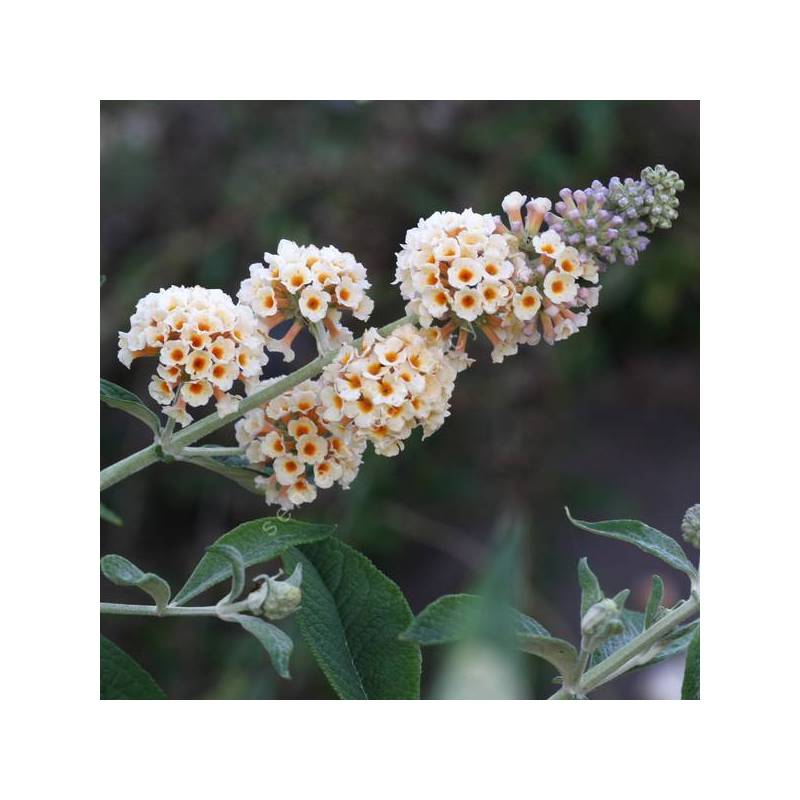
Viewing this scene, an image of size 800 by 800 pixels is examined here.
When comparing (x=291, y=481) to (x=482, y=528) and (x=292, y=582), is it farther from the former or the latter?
(x=482, y=528)

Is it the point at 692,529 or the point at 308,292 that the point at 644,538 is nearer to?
the point at 692,529

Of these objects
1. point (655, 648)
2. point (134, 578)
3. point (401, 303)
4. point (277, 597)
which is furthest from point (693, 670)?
point (401, 303)

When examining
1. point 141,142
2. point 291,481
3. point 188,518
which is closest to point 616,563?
point 188,518

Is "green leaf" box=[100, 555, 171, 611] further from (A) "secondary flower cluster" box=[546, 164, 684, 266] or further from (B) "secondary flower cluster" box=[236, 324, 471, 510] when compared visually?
(A) "secondary flower cluster" box=[546, 164, 684, 266]

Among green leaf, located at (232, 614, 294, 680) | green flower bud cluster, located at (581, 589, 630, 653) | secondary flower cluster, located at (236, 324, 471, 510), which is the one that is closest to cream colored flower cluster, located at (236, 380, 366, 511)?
secondary flower cluster, located at (236, 324, 471, 510)

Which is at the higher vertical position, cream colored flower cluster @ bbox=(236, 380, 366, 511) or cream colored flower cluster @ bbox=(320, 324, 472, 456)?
cream colored flower cluster @ bbox=(320, 324, 472, 456)

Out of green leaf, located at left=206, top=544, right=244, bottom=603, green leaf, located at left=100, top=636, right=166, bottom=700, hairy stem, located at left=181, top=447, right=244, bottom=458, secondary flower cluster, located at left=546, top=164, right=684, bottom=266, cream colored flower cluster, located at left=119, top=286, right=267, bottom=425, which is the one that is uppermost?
secondary flower cluster, located at left=546, top=164, right=684, bottom=266
